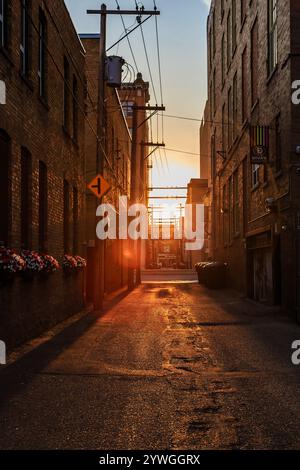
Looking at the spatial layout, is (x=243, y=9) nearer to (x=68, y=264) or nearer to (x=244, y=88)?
(x=244, y=88)

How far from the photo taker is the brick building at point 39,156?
36.1 ft

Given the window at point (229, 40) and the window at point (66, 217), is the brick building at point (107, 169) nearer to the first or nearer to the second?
the window at point (66, 217)

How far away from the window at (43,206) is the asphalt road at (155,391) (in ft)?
6.94

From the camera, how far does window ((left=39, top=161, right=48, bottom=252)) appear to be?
14.0 meters

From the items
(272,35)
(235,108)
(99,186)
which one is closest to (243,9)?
(235,108)

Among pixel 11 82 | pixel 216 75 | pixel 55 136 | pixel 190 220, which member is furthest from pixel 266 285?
pixel 190 220

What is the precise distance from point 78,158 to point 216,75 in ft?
65.2

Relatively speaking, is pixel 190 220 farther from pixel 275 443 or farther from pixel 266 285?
pixel 275 443

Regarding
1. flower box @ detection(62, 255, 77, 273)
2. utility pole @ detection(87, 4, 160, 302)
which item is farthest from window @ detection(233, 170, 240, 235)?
flower box @ detection(62, 255, 77, 273)

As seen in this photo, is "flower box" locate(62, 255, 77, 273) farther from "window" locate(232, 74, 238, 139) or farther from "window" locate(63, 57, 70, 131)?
"window" locate(232, 74, 238, 139)

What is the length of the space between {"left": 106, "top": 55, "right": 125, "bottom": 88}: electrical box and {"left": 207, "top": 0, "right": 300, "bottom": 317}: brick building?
4538 mm

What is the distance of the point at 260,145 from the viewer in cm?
1822

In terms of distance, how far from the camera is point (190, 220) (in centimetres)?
8681
